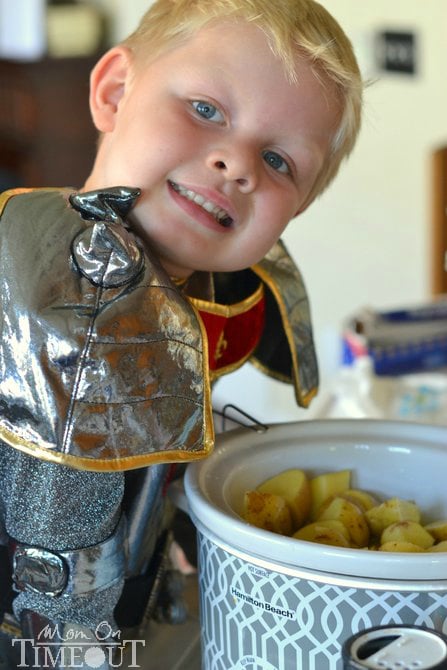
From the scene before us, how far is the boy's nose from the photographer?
388 mm

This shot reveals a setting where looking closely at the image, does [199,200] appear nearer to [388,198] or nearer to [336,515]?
[336,515]

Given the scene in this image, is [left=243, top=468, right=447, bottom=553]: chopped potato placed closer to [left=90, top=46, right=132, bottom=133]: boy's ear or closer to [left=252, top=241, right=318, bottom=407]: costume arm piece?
[left=252, top=241, right=318, bottom=407]: costume arm piece

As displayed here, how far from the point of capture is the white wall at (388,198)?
1715 mm

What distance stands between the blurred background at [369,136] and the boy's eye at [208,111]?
3.80 ft

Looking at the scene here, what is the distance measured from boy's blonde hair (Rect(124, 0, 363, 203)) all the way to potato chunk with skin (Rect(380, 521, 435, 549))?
0.21 meters

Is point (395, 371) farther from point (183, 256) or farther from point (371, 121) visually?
point (183, 256)

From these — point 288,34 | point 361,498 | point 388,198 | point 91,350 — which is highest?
point 288,34

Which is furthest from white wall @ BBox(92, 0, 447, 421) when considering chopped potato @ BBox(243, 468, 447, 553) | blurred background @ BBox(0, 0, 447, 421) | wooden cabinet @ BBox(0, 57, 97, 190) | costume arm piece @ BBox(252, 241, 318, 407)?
chopped potato @ BBox(243, 468, 447, 553)

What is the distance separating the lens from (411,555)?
0.30 m

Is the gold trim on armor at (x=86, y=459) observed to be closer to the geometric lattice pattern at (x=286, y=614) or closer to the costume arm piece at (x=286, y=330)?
the geometric lattice pattern at (x=286, y=614)

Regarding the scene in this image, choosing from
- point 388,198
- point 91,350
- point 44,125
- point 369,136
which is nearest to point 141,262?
point 91,350

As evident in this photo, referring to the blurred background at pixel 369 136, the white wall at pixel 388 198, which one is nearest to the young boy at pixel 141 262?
the blurred background at pixel 369 136

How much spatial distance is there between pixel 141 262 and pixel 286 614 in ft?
0.52

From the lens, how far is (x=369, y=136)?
62.7 inches
